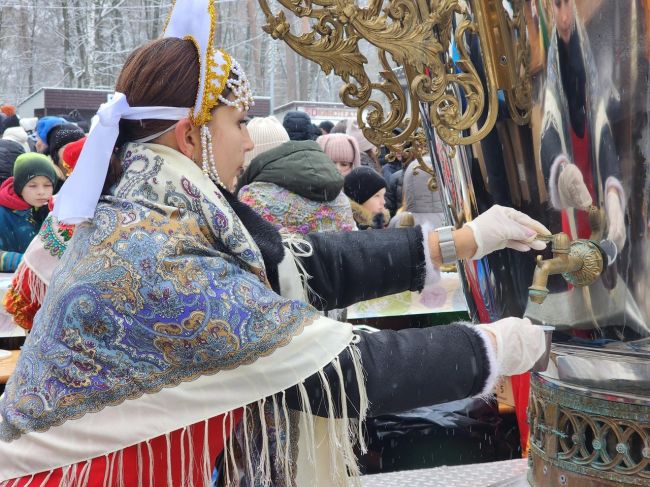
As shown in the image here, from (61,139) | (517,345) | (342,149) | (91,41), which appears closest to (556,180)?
(517,345)

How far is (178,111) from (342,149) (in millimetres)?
3239

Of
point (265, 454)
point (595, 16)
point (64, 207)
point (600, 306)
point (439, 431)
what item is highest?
point (595, 16)

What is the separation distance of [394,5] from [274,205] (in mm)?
1447

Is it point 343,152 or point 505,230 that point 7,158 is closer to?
point 343,152

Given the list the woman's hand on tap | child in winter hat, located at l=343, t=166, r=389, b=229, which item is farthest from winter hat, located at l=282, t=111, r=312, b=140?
the woman's hand on tap

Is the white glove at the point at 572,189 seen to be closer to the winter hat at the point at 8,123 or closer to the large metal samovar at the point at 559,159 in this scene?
the large metal samovar at the point at 559,159

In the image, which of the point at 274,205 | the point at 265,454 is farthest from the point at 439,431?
the point at 265,454

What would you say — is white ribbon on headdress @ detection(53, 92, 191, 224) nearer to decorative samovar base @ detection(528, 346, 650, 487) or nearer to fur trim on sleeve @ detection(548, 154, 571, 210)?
fur trim on sleeve @ detection(548, 154, 571, 210)

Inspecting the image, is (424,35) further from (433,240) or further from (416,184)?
(416,184)

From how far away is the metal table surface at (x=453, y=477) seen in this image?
6.60 feet

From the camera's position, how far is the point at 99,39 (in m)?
17.3

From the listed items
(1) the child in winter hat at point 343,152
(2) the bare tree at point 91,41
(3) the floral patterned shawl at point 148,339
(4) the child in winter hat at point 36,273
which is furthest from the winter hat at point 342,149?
(2) the bare tree at point 91,41

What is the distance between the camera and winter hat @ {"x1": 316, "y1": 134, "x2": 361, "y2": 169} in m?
4.54

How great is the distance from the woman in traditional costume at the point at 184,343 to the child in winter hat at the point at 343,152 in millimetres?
3172
